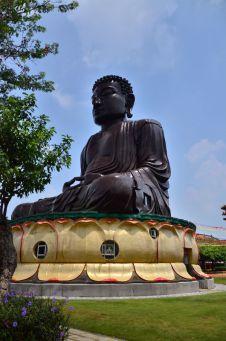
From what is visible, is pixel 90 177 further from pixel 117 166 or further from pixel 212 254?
pixel 212 254

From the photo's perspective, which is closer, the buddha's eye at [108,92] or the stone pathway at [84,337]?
the stone pathway at [84,337]

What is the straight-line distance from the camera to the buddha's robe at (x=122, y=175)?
1259cm

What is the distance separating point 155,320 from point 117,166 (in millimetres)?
9026

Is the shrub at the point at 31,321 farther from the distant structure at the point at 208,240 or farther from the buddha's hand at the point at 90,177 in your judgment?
the distant structure at the point at 208,240

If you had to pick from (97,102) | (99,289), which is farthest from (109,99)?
(99,289)

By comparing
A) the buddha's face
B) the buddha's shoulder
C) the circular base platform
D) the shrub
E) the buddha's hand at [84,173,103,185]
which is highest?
the buddha's face

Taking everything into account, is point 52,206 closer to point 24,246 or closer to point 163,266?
point 24,246

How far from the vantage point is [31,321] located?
427 cm

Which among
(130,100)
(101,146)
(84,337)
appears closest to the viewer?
(84,337)

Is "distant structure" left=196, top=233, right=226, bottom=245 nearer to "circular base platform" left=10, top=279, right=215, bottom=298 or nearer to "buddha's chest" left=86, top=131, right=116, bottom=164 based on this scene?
"buddha's chest" left=86, top=131, right=116, bottom=164

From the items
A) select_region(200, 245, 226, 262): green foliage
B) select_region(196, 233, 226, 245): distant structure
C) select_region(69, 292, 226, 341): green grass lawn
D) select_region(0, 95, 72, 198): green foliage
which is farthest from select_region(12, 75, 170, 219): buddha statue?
select_region(196, 233, 226, 245): distant structure

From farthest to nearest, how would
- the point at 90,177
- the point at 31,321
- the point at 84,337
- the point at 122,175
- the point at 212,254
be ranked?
1. the point at 212,254
2. the point at 90,177
3. the point at 122,175
4. the point at 84,337
5. the point at 31,321

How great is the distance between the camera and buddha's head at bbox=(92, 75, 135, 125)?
16812mm

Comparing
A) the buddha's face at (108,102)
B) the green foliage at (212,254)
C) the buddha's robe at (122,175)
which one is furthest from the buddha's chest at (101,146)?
the green foliage at (212,254)
